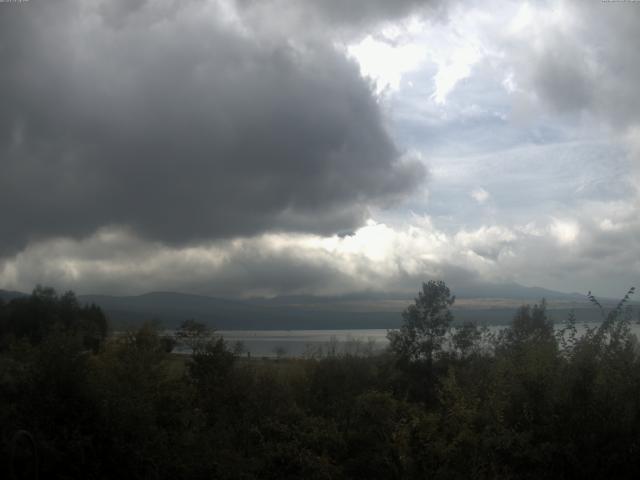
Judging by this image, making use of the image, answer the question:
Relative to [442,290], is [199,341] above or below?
below

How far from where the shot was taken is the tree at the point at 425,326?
38062 millimetres

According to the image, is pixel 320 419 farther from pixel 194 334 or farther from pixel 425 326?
pixel 425 326

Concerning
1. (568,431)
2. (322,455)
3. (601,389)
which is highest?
(601,389)

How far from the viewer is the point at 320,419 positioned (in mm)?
23344

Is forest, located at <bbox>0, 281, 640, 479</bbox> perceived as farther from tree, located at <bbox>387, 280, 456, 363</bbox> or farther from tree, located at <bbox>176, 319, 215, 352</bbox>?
tree, located at <bbox>387, 280, 456, 363</bbox>

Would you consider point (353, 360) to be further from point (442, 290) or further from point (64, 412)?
point (64, 412)

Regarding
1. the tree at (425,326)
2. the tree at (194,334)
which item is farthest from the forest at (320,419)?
the tree at (425,326)

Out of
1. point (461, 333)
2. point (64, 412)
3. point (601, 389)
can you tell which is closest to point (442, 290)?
point (461, 333)

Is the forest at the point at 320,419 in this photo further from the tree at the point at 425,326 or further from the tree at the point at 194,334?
the tree at the point at 425,326

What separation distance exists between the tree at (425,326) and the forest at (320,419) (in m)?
9.87

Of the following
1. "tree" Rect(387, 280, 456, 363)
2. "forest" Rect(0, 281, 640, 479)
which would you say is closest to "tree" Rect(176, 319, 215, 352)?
"forest" Rect(0, 281, 640, 479)

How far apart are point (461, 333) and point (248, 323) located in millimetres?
160813

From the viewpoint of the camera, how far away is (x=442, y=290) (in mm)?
39750

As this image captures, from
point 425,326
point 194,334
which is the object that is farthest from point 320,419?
point 425,326
